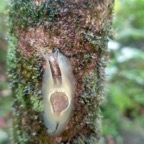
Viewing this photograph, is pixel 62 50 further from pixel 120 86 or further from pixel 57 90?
pixel 120 86

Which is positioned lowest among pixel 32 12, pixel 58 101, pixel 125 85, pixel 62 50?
pixel 125 85

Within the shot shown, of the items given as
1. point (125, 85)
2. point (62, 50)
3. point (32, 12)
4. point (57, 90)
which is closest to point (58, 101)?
point (57, 90)

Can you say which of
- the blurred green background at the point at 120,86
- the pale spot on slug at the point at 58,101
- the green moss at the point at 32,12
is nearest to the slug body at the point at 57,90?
the pale spot on slug at the point at 58,101

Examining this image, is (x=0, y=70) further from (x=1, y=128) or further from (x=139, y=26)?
(x=139, y=26)

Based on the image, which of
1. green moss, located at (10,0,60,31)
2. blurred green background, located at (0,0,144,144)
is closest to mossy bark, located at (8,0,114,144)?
green moss, located at (10,0,60,31)

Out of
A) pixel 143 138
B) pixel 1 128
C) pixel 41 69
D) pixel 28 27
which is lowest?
pixel 143 138

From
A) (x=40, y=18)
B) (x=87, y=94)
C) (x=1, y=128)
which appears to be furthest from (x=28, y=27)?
(x=1, y=128)

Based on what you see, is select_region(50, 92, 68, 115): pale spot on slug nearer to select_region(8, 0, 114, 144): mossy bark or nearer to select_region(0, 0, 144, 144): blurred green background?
select_region(8, 0, 114, 144): mossy bark

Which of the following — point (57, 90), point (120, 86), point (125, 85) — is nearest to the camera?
point (57, 90)
